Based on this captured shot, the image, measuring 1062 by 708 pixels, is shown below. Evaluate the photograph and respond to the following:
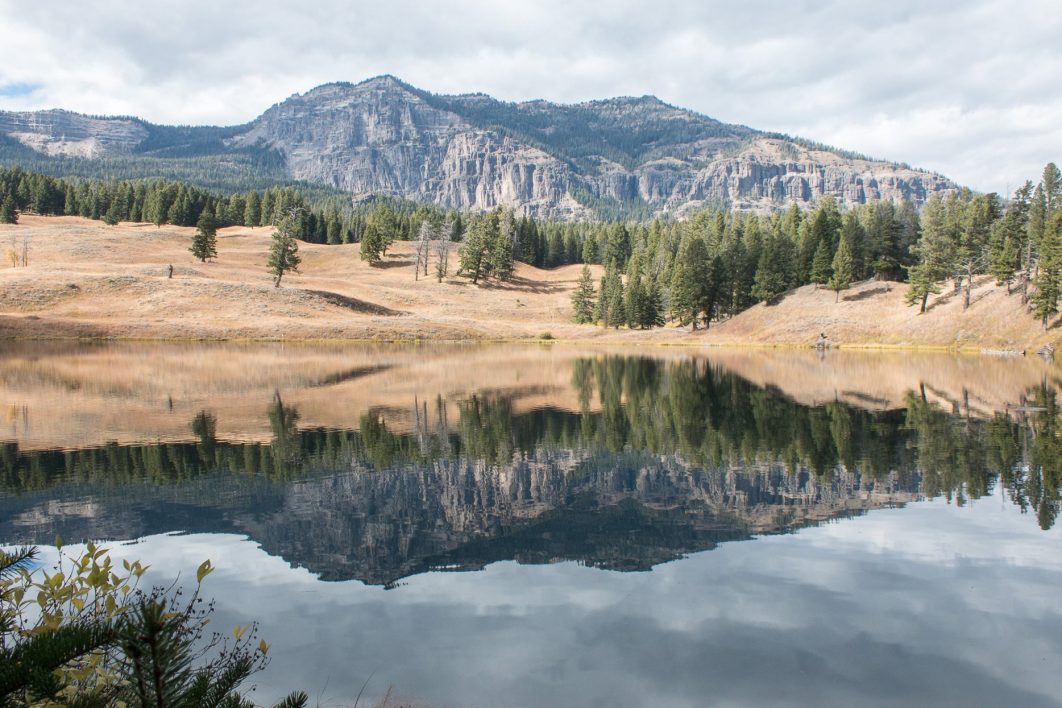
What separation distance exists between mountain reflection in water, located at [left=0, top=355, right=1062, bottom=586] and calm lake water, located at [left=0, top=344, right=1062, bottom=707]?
11 cm

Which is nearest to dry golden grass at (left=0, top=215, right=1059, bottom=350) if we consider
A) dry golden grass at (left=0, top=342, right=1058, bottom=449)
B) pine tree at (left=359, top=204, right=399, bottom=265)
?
pine tree at (left=359, top=204, right=399, bottom=265)

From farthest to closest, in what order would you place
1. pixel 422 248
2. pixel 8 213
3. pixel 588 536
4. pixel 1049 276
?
pixel 422 248 < pixel 8 213 < pixel 1049 276 < pixel 588 536

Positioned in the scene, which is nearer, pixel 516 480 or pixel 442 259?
pixel 516 480

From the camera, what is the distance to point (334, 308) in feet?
329

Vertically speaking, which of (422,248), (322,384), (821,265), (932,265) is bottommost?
(322,384)

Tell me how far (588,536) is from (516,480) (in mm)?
4774

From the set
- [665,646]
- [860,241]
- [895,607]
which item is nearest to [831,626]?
[895,607]

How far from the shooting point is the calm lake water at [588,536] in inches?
339

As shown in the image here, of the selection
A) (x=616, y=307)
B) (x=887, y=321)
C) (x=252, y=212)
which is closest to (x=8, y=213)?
(x=252, y=212)

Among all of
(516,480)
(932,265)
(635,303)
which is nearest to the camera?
(516,480)

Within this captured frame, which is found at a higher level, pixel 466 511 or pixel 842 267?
pixel 842 267

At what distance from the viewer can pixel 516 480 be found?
18.6 meters

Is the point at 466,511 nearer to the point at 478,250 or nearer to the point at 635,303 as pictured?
the point at 635,303

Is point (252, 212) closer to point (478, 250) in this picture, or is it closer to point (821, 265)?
point (478, 250)
